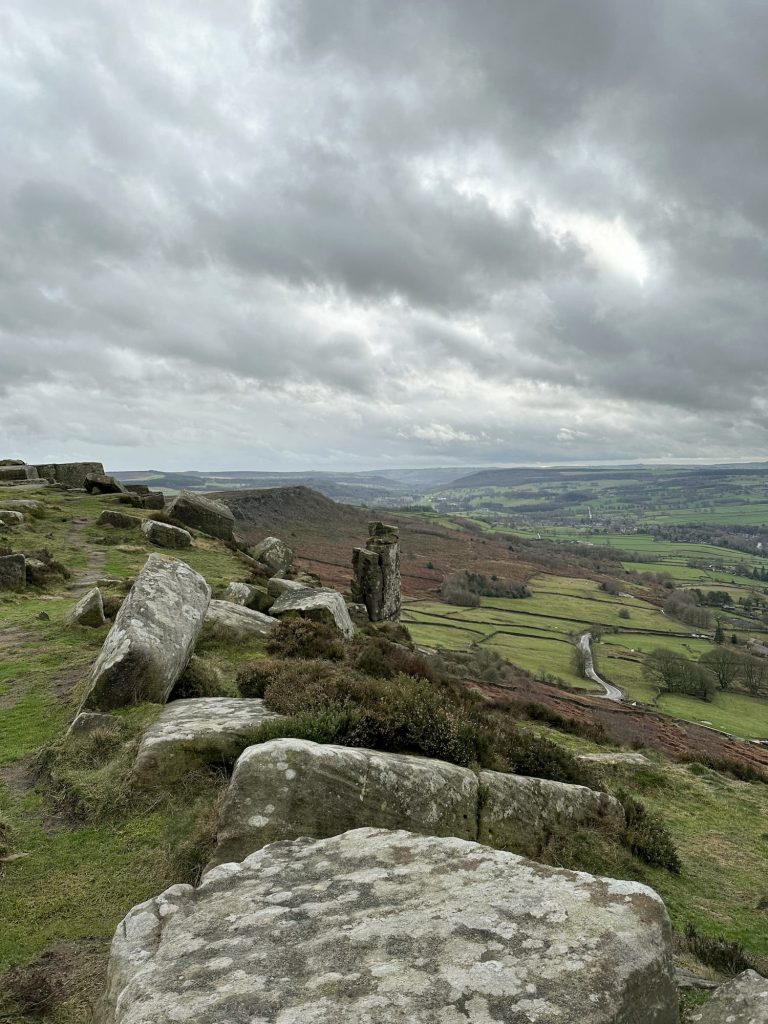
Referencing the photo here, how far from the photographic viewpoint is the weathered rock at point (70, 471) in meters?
42.6

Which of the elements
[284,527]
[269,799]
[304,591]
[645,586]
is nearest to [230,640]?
[304,591]

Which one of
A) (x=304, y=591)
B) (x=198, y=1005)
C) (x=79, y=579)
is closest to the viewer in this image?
(x=198, y=1005)

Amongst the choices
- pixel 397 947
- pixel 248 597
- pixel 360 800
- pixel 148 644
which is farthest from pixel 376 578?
pixel 397 947

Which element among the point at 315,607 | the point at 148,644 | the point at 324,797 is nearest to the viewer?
the point at 324,797

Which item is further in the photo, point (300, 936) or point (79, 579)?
point (79, 579)

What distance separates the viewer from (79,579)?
19766mm

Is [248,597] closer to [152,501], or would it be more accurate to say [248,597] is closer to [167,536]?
[167,536]

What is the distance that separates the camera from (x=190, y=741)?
801cm

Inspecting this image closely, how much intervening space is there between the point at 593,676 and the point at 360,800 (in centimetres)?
6107

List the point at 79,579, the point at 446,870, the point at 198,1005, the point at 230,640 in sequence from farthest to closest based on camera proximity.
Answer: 1. the point at 79,579
2. the point at 230,640
3. the point at 446,870
4. the point at 198,1005

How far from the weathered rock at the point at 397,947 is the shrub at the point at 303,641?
7946 millimetres

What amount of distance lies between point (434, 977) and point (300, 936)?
1171 mm

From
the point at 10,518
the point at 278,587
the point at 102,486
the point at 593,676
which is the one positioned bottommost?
the point at 593,676

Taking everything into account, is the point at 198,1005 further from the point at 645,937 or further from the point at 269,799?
the point at 645,937
